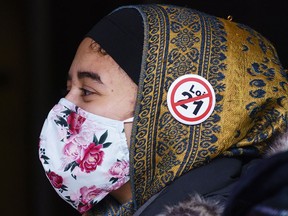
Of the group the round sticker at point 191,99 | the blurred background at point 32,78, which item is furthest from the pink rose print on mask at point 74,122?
the blurred background at point 32,78

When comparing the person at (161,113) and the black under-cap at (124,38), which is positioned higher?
the black under-cap at (124,38)

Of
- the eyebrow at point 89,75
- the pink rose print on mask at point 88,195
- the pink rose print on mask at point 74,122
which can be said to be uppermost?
the eyebrow at point 89,75

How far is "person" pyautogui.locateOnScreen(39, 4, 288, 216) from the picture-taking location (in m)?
2.22

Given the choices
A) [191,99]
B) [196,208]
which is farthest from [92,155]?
[196,208]

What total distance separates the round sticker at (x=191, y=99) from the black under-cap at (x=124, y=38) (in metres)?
0.18

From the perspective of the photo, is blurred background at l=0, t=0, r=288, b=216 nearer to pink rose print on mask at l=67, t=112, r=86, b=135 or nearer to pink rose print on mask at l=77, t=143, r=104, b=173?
pink rose print on mask at l=67, t=112, r=86, b=135

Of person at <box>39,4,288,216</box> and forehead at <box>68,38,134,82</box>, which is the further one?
forehead at <box>68,38,134,82</box>

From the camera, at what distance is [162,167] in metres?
2.27

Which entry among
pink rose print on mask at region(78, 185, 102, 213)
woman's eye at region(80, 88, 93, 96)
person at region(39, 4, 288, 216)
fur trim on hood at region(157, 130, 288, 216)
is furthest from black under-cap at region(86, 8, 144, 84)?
fur trim on hood at region(157, 130, 288, 216)

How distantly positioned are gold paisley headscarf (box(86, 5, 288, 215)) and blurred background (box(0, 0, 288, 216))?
4.87ft

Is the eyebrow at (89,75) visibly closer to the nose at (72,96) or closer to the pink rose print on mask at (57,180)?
the nose at (72,96)

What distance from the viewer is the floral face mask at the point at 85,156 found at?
92.0 inches

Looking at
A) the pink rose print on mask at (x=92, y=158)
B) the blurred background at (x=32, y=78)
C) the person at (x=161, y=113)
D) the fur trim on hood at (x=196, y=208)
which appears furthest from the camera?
the blurred background at (x=32, y=78)

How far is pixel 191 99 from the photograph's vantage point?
2268mm
